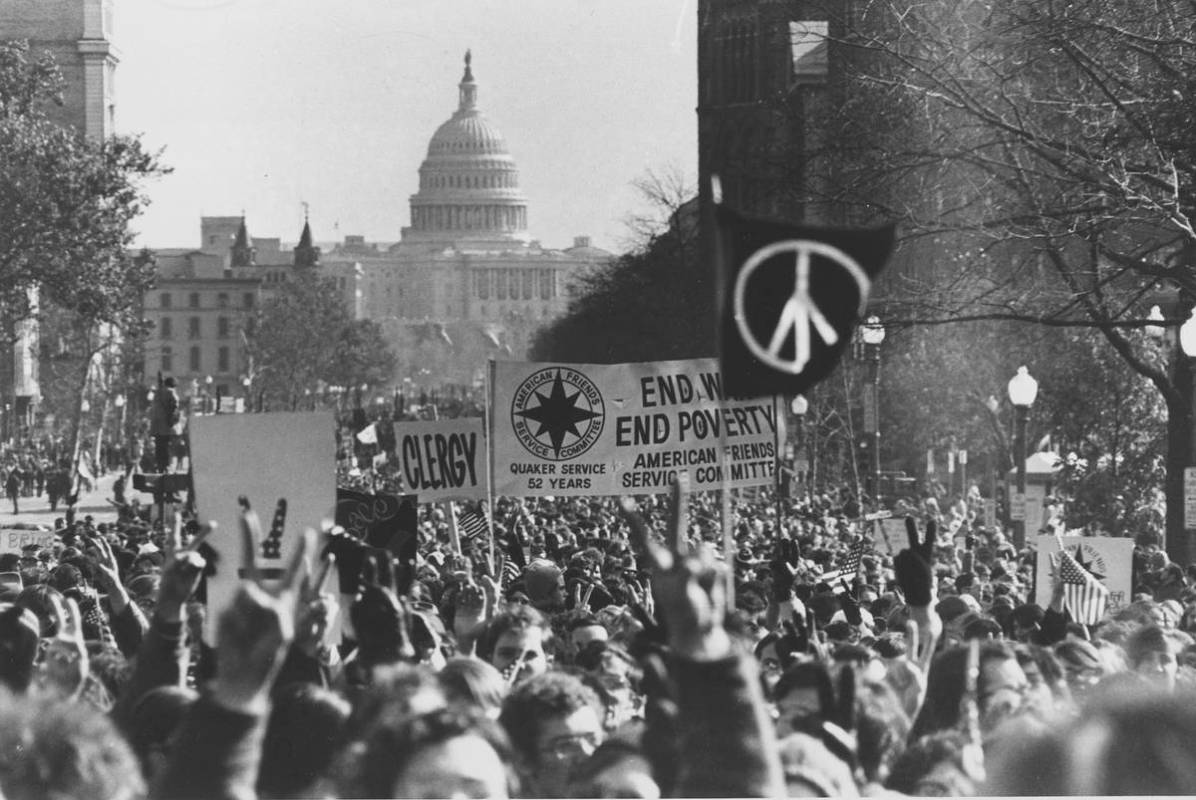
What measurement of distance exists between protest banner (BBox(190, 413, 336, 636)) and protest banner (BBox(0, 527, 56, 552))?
12683 millimetres

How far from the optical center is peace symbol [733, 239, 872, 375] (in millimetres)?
7098

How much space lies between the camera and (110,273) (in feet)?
162

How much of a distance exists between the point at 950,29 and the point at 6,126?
32341 millimetres

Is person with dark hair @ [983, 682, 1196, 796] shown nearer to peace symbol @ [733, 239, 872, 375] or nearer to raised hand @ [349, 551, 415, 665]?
peace symbol @ [733, 239, 872, 375]

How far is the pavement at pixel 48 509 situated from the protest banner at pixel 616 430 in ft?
93.4

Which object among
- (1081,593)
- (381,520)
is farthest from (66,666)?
(1081,593)

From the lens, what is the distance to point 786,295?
23.6 ft

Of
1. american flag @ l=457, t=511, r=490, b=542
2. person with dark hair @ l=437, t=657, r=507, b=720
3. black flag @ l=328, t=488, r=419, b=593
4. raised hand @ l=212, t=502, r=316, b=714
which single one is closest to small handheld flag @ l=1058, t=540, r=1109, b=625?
black flag @ l=328, t=488, r=419, b=593

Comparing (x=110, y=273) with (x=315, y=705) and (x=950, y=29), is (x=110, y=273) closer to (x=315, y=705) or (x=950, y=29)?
(x=950, y=29)

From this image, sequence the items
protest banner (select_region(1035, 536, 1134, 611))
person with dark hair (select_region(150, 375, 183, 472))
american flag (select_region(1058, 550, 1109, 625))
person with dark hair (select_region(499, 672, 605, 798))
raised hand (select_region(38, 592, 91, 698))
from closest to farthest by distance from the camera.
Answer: person with dark hair (select_region(499, 672, 605, 798)), raised hand (select_region(38, 592, 91, 698)), american flag (select_region(1058, 550, 1109, 625)), protest banner (select_region(1035, 536, 1134, 611)), person with dark hair (select_region(150, 375, 183, 472))

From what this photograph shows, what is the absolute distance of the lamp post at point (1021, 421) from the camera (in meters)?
25.8

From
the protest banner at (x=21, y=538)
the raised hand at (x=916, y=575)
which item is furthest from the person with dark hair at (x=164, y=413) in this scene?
the raised hand at (x=916, y=575)

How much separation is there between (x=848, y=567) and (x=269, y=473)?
10.0 meters

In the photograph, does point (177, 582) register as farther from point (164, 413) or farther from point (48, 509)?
point (48, 509)
